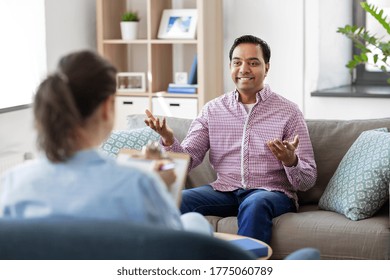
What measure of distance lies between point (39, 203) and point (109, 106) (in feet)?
0.71

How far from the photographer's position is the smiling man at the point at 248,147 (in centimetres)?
311

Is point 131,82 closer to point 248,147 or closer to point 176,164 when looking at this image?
point 248,147

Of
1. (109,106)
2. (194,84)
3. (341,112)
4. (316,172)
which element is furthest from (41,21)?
(109,106)

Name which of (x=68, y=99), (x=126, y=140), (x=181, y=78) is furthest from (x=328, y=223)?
(x=181, y=78)

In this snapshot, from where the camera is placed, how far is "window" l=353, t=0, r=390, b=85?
514 centimetres

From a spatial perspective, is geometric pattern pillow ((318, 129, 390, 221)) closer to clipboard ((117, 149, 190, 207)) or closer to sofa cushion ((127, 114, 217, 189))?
sofa cushion ((127, 114, 217, 189))

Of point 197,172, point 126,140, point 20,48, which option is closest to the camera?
point 126,140

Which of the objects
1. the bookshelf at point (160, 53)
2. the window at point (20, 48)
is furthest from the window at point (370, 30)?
the window at point (20, 48)

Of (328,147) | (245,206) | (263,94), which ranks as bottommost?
(245,206)

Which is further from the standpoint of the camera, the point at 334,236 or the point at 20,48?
the point at 20,48

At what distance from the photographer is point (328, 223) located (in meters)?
2.99

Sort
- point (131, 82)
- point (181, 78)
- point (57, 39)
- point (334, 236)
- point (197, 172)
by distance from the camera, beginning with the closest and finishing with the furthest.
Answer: point (334, 236)
point (197, 172)
point (57, 39)
point (181, 78)
point (131, 82)

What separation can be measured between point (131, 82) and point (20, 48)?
2.96 feet
